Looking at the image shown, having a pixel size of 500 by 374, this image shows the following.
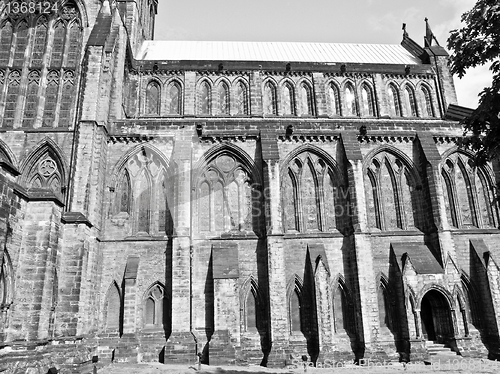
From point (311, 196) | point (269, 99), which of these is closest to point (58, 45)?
point (269, 99)

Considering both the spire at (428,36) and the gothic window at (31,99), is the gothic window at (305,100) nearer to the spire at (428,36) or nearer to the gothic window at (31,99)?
the spire at (428,36)

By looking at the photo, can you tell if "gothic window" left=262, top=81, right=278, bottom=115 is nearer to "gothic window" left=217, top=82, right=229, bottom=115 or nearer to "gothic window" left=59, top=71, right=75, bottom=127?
"gothic window" left=217, top=82, right=229, bottom=115

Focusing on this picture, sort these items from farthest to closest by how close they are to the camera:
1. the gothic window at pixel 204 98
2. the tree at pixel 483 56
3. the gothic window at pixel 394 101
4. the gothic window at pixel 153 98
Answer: the gothic window at pixel 394 101
the gothic window at pixel 204 98
the gothic window at pixel 153 98
the tree at pixel 483 56

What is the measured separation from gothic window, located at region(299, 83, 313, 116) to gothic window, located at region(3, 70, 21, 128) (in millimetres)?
17061

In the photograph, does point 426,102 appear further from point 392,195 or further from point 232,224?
point 232,224

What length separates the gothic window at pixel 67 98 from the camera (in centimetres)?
2128

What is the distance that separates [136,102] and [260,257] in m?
13.4

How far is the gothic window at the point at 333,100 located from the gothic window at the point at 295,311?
522 inches

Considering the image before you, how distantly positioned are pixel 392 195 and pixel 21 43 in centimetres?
2281

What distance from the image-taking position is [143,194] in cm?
1989

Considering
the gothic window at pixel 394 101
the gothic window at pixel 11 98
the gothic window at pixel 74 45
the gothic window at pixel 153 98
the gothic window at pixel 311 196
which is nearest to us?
the gothic window at pixel 311 196

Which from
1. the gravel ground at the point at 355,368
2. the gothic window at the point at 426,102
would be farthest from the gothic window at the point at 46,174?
the gothic window at the point at 426,102

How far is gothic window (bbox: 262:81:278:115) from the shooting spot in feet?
86.7

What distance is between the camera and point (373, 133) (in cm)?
2106
